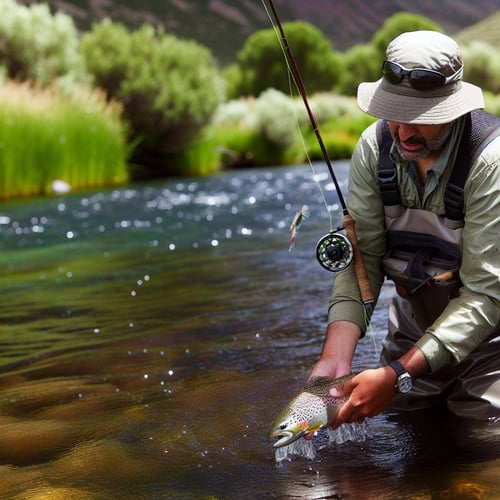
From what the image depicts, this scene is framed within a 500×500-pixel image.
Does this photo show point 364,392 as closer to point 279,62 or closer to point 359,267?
point 359,267

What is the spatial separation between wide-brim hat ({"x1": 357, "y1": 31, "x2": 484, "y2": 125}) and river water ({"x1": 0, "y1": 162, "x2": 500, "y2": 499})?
1023 mm

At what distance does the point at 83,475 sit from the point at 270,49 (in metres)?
44.4

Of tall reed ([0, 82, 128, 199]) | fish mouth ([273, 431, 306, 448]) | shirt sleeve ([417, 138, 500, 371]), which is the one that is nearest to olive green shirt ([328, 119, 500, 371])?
shirt sleeve ([417, 138, 500, 371])

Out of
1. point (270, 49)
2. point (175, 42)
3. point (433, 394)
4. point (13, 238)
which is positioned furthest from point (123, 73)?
point (270, 49)

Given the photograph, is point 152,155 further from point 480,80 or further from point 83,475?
point 480,80

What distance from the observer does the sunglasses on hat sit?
8.03 ft

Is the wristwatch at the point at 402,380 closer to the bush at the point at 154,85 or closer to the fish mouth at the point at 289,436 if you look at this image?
the fish mouth at the point at 289,436

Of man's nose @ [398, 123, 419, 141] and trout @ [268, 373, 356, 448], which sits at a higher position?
man's nose @ [398, 123, 419, 141]

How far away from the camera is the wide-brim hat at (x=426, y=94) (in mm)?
2447

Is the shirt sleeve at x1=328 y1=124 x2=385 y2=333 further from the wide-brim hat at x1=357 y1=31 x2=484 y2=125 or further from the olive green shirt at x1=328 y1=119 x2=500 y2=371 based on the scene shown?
the wide-brim hat at x1=357 y1=31 x2=484 y2=125

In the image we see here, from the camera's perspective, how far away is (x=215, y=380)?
362 cm

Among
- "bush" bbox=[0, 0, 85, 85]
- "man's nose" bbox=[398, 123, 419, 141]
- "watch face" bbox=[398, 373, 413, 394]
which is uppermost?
"man's nose" bbox=[398, 123, 419, 141]

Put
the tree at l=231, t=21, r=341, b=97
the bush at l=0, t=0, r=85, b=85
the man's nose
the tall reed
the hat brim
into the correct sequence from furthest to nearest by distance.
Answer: the tree at l=231, t=21, r=341, b=97
the bush at l=0, t=0, r=85, b=85
the tall reed
the man's nose
the hat brim

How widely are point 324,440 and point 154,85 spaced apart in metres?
17.3
